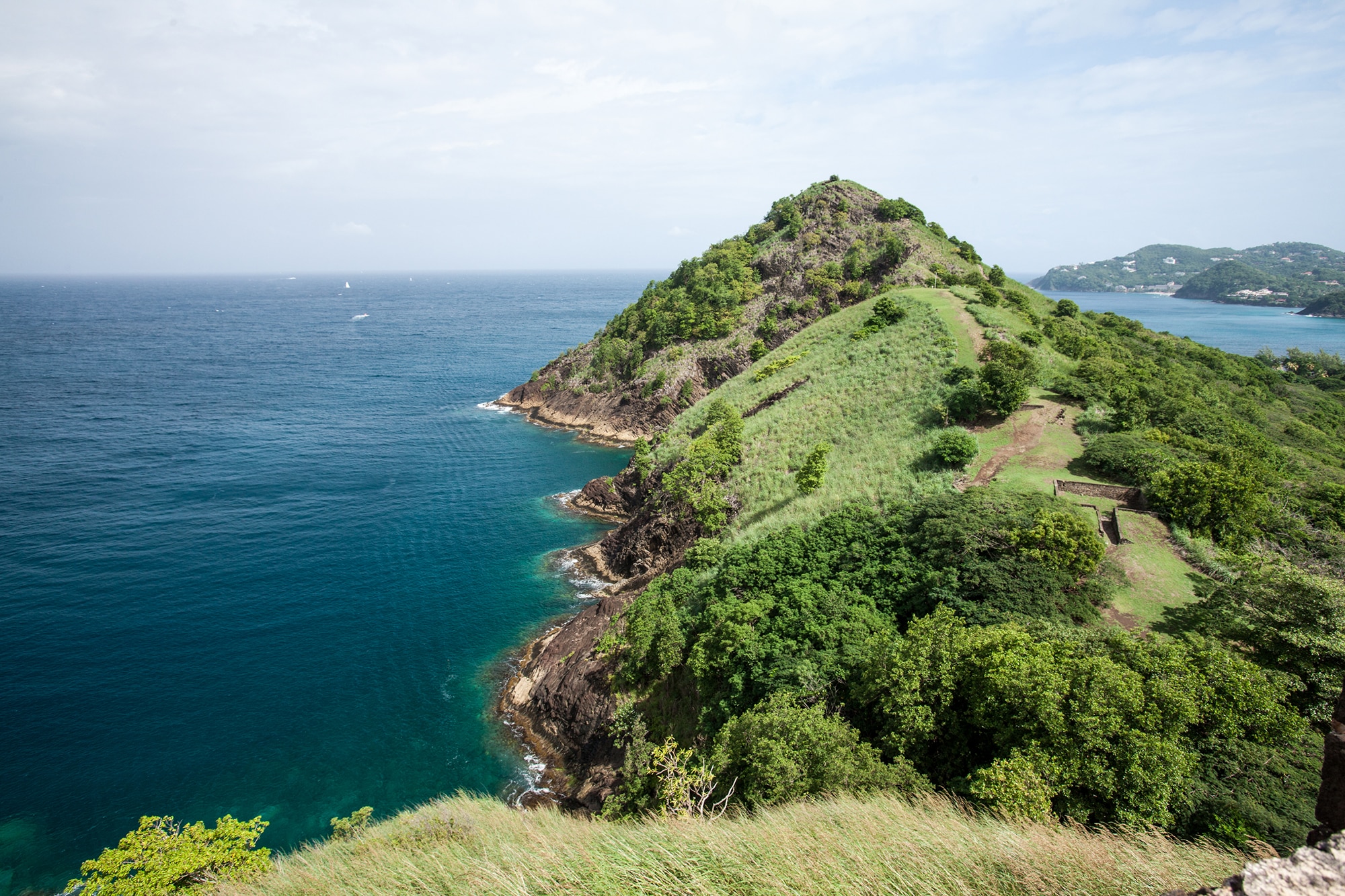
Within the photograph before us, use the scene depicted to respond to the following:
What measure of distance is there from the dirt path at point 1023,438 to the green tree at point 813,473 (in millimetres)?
8464

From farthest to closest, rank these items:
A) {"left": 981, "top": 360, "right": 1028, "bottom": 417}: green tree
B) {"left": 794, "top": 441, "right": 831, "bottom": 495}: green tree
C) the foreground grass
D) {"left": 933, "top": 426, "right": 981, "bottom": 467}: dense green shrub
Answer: {"left": 981, "top": 360, "right": 1028, "bottom": 417}: green tree, {"left": 794, "top": 441, "right": 831, "bottom": 495}: green tree, {"left": 933, "top": 426, "right": 981, "bottom": 467}: dense green shrub, the foreground grass

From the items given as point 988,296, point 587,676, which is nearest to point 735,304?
point 988,296

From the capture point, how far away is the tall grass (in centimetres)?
3616

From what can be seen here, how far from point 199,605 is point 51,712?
30.9 feet

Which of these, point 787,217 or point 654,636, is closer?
point 654,636

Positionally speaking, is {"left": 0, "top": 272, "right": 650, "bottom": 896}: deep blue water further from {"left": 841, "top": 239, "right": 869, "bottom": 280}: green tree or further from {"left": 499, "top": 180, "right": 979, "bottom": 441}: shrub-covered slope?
{"left": 841, "top": 239, "right": 869, "bottom": 280}: green tree

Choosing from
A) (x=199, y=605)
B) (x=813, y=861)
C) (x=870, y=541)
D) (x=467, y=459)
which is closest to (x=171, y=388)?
(x=467, y=459)

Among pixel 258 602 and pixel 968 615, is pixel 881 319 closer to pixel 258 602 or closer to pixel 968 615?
pixel 968 615

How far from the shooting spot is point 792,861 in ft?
30.2

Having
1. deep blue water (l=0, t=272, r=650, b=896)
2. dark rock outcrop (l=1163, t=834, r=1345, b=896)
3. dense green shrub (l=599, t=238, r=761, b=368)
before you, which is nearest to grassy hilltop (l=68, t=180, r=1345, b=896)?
dark rock outcrop (l=1163, t=834, r=1345, b=896)

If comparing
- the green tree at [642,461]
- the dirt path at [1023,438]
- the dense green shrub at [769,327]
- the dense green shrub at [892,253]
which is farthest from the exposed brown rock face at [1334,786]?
the dense green shrub at [892,253]

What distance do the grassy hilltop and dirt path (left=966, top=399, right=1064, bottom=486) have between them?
24cm

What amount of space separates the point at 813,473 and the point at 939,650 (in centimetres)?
1887

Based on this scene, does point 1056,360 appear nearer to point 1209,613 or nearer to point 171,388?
point 1209,613
